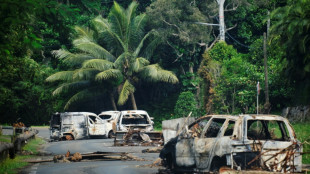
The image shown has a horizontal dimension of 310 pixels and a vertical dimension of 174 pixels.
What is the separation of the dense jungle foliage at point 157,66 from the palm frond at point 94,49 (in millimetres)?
81

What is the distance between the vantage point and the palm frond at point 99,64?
42041 mm

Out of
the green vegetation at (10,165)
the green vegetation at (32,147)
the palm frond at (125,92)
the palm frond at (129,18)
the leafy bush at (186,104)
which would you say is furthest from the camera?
the palm frond at (129,18)

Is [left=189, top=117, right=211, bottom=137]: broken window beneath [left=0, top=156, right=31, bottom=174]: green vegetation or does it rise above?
above

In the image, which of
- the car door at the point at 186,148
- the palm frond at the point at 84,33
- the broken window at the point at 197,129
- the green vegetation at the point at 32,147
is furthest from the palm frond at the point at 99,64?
the car door at the point at 186,148

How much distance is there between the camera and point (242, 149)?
436 inches

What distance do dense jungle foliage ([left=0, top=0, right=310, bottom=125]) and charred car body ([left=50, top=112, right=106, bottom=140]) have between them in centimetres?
416

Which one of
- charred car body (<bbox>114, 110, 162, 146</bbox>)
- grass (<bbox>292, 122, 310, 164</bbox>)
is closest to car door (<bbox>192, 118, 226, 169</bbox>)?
grass (<bbox>292, 122, 310, 164</bbox>)

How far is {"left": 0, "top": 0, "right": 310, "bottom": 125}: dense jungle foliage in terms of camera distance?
117 feet

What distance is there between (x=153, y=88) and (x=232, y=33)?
911 centimetres

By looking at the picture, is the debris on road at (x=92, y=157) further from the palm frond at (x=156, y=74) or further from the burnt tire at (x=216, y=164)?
the palm frond at (x=156, y=74)

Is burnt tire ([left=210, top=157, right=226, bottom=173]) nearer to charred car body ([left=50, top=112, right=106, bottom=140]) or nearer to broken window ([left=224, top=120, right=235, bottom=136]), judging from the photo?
broken window ([left=224, top=120, right=235, bottom=136])

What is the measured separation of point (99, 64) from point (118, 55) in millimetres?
2525

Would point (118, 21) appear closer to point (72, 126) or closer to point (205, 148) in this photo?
point (72, 126)

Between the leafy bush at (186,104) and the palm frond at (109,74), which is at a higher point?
the palm frond at (109,74)
